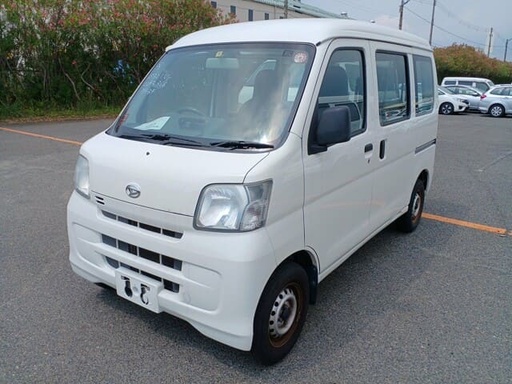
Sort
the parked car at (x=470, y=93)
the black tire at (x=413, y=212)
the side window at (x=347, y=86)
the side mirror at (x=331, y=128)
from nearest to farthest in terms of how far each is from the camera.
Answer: the side mirror at (x=331, y=128)
the side window at (x=347, y=86)
the black tire at (x=413, y=212)
the parked car at (x=470, y=93)

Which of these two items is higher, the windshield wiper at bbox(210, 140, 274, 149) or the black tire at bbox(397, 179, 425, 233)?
the windshield wiper at bbox(210, 140, 274, 149)

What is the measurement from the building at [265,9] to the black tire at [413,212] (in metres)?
50.4

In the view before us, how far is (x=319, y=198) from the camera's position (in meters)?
2.57

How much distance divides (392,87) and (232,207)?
6.99 ft

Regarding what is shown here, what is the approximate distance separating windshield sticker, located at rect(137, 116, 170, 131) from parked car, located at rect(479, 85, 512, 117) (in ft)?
66.4

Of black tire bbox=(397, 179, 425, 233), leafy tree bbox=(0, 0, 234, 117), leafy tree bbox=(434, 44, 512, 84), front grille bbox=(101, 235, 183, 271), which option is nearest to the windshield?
front grille bbox=(101, 235, 183, 271)

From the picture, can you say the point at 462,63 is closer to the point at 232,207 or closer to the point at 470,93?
the point at 470,93

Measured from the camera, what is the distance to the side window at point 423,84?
4082 millimetres

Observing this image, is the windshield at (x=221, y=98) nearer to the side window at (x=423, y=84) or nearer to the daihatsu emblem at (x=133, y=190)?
the daihatsu emblem at (x=133, y=190)

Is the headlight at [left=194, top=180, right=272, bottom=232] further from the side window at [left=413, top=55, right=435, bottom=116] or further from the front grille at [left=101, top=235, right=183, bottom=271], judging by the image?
the side window at [left=413, top=55, right=435, bottom=116]

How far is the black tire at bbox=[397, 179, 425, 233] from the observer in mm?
4389

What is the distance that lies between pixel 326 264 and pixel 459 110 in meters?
19.9

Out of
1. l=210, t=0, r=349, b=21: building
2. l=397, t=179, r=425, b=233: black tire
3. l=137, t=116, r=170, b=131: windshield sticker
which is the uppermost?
l=210, t=0, r=349, b=21: building

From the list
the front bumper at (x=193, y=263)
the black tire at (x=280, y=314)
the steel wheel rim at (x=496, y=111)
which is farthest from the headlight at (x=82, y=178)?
the steel wheel rim at (x=496, y=111)
